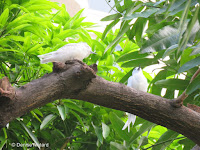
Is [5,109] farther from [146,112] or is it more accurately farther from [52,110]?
[52,110]

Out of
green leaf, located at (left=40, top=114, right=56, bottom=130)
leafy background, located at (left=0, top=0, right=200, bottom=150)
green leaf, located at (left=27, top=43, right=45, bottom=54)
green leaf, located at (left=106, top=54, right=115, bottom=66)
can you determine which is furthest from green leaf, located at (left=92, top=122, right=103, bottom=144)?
green leaf, located at (left=27, top=43, right=45, bottom=54)

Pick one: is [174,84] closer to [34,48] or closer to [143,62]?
[143,62]

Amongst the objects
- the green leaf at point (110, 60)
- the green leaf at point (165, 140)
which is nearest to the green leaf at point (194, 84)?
the green leaf at point (165, 140)

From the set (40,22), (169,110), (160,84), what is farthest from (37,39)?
(169,110)

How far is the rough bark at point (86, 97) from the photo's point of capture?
2.60ft

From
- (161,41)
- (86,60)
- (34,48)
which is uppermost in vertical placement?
(161,41)

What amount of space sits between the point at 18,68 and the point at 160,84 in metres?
0.67

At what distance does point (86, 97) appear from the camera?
3.07 ft

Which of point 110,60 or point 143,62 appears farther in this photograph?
point 110,60

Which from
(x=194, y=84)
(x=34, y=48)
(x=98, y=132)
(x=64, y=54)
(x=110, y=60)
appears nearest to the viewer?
(x=194, y=84)

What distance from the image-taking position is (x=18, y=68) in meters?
1.42

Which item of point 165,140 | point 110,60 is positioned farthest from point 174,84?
point 110,60

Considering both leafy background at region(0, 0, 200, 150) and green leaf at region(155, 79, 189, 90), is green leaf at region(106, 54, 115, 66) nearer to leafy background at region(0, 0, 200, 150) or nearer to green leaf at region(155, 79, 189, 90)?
leafy background at region(0, 0, 200, 150)

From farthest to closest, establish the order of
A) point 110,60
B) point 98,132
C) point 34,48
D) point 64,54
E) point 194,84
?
point 110,60
point 98,132
point 34,48
point 64,54
point 194,84
